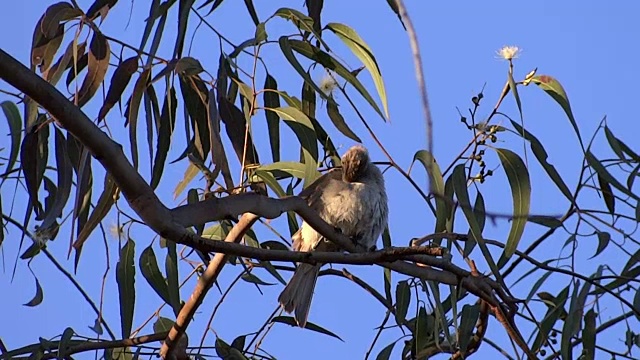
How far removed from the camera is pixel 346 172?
3648 mm

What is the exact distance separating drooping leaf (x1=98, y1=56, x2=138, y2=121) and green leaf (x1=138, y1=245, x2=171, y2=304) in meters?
0.54

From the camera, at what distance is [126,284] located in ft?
9.28

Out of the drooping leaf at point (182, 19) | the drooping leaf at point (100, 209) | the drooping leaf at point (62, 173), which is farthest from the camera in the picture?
the drooping leaf at point (62, 173)

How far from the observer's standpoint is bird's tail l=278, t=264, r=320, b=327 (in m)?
3.38

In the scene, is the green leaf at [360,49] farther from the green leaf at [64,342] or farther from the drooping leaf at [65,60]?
the green leaf at [64,342]

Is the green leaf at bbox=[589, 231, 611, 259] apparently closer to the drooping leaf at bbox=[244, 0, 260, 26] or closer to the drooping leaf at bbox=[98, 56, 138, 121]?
the drooping leaf at bbox=[244, 0, 260, 26]

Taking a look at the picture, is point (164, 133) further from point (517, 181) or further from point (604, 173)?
point (604, 173)

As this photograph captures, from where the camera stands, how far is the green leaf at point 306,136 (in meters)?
2.75

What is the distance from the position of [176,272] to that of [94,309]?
0.24 metres

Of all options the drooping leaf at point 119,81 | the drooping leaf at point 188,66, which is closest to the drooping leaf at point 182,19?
the drooping leaf at point 188,66

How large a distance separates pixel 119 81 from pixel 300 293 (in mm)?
1144

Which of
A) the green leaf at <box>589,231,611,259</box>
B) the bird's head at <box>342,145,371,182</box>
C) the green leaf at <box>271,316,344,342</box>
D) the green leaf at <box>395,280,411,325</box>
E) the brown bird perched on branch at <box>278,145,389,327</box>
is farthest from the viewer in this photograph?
the bird's head at <box>342,145,371,182</box>

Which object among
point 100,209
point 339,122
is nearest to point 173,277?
point 100,209

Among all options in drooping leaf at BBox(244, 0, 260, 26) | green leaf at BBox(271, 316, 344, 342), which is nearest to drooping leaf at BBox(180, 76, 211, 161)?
drooping leaf at BBox(244, 0, 260, 26)
